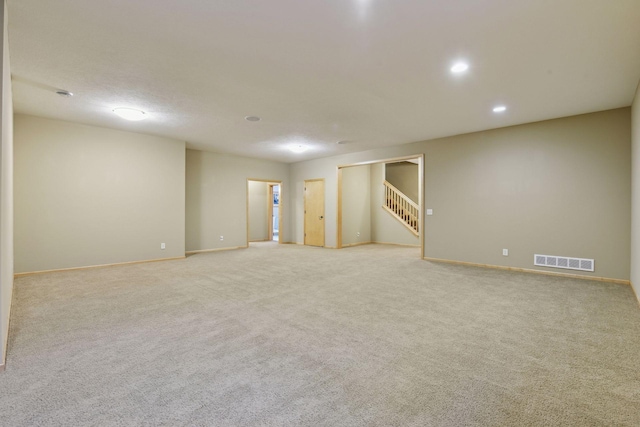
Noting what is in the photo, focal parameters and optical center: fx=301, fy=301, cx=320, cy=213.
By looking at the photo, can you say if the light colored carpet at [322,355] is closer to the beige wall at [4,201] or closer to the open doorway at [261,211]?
the beige wall at [4,201]

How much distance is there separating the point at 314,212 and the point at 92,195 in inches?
219

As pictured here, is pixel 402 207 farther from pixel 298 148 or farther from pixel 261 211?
pixel 261 211

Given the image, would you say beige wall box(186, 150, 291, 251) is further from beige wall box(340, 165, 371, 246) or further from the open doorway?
beige wall box(340, 165, 371, 246)

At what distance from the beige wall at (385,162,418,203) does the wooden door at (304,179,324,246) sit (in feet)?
11.8

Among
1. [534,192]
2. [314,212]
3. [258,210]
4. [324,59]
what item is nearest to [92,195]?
[324,59]

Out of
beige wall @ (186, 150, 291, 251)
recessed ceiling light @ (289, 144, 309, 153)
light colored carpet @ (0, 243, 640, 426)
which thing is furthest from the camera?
beige wall @ (186, 150, 291, 251)

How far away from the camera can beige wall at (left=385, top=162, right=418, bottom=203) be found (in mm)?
11344

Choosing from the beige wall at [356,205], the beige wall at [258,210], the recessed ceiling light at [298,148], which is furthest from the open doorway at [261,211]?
the recessed ceiling light at [298,148]

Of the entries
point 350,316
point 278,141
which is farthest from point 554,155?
point 278,141

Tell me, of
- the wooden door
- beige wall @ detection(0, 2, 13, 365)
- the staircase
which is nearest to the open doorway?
the wooden door

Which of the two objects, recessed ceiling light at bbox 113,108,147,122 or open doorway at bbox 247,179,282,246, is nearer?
recessed ceiling light at bbox 113,108,147,122

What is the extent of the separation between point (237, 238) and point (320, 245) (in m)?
2.48

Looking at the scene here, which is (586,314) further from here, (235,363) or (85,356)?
(85,356)

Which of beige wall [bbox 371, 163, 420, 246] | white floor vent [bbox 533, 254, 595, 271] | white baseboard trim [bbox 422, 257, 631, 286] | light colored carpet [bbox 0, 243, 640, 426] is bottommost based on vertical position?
A: light colored carpet [bbox 0, 243, 640, 426]
